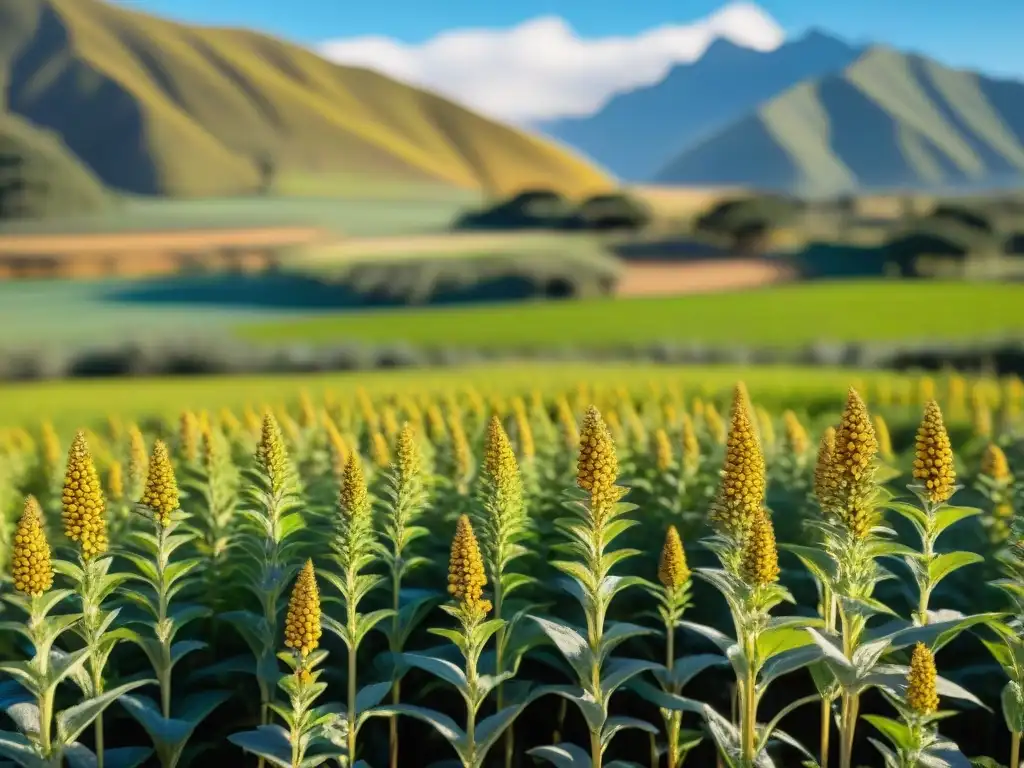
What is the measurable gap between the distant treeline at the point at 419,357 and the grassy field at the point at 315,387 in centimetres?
145

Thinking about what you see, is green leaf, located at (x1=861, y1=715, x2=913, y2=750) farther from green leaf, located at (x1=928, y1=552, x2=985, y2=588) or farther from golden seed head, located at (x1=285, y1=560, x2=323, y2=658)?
golden seed head, located at (x1=285, y1=560, x2=323, y2=658)

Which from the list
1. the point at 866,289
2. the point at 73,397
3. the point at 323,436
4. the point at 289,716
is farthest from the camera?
the point at 866,289

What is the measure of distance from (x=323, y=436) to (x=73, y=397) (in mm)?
8861

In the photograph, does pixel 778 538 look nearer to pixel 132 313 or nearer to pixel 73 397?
pixel 73 397

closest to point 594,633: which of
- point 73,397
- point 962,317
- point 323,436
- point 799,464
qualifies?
point 799,464

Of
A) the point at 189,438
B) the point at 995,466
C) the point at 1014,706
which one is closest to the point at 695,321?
the point at 995,466

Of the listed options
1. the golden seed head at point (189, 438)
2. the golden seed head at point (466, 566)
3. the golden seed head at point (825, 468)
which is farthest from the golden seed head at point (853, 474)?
the golden seed head at point (189, 438)

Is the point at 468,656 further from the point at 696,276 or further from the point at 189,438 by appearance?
the point at 696,276

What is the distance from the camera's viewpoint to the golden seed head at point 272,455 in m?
5.29

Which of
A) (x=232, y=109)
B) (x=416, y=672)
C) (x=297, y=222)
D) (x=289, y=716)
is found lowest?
(x=416, y=672)

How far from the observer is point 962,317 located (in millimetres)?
28219

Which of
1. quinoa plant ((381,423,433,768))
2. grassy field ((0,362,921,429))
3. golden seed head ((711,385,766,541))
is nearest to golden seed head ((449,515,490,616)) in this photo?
quinoa plant ((381,423,433,768))

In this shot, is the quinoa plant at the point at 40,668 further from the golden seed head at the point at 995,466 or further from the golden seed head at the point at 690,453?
the golden seed head at the point at 995,466

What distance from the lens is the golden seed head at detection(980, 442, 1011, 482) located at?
7209mm
